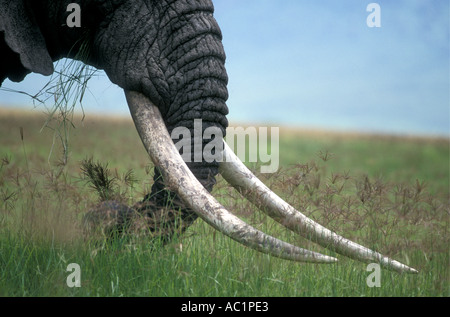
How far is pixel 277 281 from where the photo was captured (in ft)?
10.3

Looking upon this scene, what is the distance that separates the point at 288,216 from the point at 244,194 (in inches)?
12.9

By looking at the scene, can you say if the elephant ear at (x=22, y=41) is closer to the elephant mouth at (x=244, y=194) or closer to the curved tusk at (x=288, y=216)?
the elephant mouth at (x=244, y=194)

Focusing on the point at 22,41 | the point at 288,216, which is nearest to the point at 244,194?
the point at 288,216

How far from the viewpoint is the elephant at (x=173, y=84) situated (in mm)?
3375

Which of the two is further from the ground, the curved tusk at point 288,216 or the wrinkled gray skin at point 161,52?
the wrinkled gray skin at point 161,52

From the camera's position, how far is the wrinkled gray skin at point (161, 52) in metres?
3.45

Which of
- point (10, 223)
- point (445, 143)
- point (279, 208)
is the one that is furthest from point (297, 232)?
point (445, 143)

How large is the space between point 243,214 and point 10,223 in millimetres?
1546

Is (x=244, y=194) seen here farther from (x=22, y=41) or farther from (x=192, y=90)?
(x=22, y=41)

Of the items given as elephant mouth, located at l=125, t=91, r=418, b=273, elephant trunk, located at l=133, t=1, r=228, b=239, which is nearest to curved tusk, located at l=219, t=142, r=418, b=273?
elephant mouth, located at l=125, t=91, r=418, b=273

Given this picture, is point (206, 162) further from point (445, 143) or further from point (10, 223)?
point (445, 143)

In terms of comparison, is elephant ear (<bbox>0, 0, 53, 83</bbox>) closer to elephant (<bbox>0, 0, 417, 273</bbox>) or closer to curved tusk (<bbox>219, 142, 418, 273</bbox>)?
elephant (<bbox>0, 0, 417, 273</bbox>)

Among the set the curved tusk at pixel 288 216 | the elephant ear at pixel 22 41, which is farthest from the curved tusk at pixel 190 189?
the elephant ear at pixel 22 41

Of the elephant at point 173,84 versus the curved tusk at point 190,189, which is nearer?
the curved tusk at point 190,189
